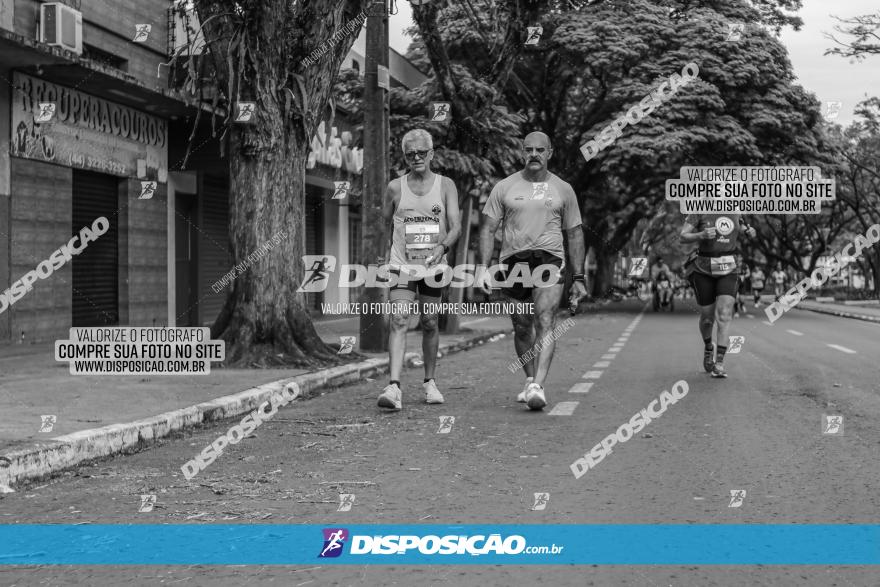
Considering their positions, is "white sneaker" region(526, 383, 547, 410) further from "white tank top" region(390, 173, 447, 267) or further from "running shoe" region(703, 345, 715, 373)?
"running shoe" region(703, 345, 715, 373)

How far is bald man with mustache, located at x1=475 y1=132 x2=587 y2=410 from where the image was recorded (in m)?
7.88

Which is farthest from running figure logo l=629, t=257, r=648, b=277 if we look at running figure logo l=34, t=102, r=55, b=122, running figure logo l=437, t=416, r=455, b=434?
running figure logo l=437, t=416, r=455, b=434

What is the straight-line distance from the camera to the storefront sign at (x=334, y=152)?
2188cm

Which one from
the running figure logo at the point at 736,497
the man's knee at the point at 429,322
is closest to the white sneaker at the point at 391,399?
the man's knee at the point at 429,322

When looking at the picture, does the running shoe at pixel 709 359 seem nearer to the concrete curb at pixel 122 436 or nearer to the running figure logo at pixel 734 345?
the running figure logo at pixel 734 345

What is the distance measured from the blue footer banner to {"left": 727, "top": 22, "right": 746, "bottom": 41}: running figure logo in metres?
27.7

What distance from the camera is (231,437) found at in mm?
6820

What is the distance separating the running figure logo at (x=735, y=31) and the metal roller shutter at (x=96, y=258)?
19.9m

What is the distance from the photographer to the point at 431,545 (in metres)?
A: 4.12

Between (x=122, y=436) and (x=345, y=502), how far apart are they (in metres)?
2.25

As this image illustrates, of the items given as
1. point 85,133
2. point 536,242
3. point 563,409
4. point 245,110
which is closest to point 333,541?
point 563,409

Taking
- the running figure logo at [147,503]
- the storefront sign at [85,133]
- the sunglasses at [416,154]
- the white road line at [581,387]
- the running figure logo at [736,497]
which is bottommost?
the running figure logo at [147,503]

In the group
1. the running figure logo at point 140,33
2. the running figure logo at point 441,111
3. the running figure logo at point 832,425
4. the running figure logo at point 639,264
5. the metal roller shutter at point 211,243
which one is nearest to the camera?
the running figure logo at point 832,425

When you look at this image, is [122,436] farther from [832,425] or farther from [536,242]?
[832,425]
